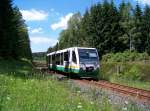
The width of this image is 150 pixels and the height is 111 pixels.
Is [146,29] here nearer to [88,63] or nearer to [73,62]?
[73,62]

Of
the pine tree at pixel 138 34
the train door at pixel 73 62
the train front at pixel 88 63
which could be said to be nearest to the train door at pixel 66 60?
the train door at pixel 73 62

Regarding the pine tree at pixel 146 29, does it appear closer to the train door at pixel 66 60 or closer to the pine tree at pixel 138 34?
the pine tree at pixel 138 34

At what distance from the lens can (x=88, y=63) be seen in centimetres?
3341

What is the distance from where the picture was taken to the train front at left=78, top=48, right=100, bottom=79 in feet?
109

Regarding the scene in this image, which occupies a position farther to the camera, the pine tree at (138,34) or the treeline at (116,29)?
the pine tree at (138,34)

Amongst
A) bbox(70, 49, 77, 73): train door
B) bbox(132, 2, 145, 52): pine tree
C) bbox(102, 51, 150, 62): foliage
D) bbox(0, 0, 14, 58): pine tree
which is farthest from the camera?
bbox(132, 2, 145, 52): pine tree

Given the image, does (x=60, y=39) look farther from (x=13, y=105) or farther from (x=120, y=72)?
(x=13, y=105)

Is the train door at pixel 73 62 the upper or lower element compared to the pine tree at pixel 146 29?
lower

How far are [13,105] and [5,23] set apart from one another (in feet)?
143

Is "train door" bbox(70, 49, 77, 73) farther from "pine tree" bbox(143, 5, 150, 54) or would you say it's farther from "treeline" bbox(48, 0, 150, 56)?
"pine tree" bbox(143, 5, 150, 54)

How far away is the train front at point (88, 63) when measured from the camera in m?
33.2

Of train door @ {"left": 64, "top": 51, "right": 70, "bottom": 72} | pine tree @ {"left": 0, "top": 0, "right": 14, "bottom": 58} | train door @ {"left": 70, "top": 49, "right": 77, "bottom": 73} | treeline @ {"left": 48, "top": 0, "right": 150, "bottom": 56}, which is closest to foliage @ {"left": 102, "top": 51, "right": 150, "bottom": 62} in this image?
treeline @ {"left": 48, "top": 0, "right": 150, "bottom": 56}

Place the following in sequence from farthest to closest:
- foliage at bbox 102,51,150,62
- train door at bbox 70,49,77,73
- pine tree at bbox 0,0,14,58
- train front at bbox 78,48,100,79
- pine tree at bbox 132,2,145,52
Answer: pine tree at bbox 132,2,145,52 → foliage at bbox 102,51,150,62 → pine tree at bbox 0,0,14,58 → train door at bbox 70,49,77,73 → train front at bbox 78,48,100,79

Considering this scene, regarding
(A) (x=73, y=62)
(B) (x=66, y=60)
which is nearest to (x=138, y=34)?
(B) (x=66, y=60)
